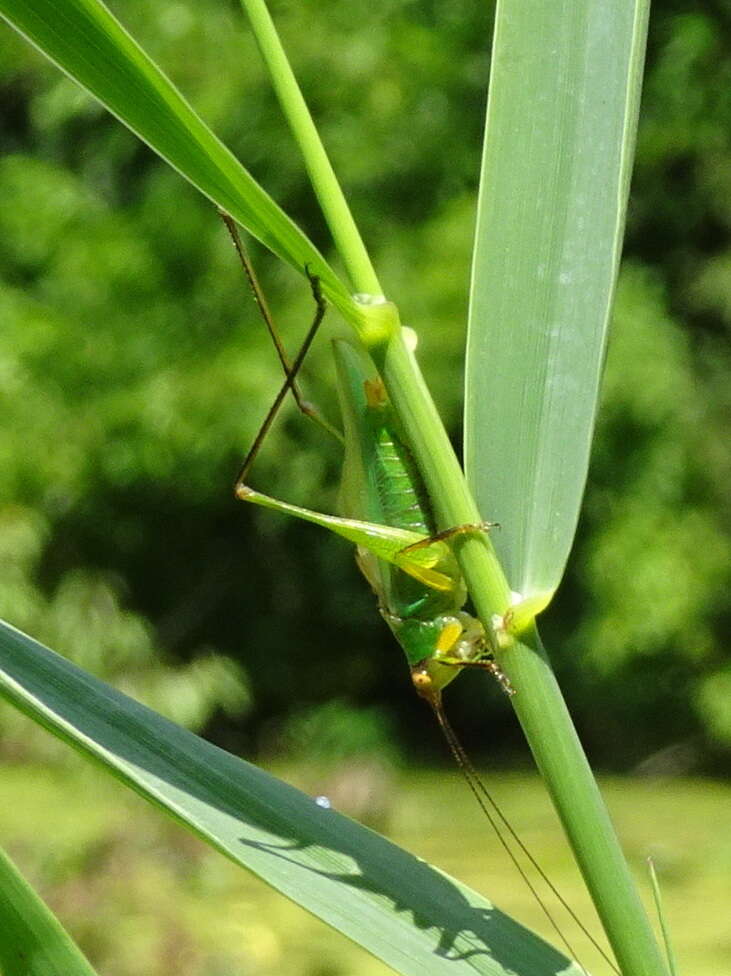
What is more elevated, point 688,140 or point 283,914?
point 688,140

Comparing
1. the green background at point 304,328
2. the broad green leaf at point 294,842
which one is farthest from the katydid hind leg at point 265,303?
the green background at point 304,328

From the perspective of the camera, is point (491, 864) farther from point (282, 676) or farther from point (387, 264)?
point (387, 264)

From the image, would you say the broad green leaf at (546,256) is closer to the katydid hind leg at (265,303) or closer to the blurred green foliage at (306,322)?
the katydid hind leg at (265,303)

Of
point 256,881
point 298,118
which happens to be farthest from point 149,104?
point 256,881

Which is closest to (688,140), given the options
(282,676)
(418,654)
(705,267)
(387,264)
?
(705,267)

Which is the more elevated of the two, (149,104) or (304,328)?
(304,328)

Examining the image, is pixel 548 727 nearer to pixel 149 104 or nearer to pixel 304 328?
pixel 149 104
